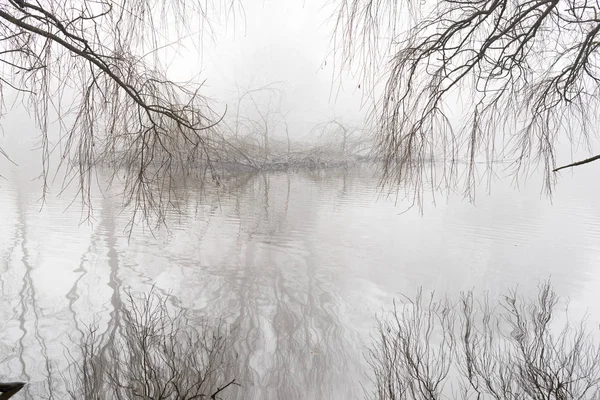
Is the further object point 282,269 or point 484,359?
point 282,269

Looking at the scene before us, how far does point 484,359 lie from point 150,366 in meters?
2.11

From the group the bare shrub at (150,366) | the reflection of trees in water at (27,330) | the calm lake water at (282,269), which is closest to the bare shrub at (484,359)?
the calm lake water at (282,269)

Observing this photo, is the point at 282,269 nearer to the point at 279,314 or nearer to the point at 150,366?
the point at 279,314

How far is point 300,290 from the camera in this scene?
4652mm

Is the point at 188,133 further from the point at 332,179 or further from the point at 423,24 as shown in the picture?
the point at 332,179

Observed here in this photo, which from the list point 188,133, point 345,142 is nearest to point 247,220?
point 188,133

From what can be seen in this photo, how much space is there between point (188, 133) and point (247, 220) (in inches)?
228

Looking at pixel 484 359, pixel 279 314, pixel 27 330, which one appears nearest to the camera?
pixel 484 359

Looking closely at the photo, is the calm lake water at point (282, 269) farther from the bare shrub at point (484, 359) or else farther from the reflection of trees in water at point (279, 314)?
the bare shrub at point (484, 359)

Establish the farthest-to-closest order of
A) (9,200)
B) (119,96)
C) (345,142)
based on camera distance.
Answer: (345,142)
(9,200)
(119,96)

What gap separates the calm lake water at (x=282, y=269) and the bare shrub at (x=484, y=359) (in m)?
0.40

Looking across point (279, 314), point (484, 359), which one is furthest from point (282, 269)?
point (484, 359)

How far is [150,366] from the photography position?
2152 mm

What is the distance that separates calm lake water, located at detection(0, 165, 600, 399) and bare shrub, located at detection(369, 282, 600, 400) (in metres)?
0.40
